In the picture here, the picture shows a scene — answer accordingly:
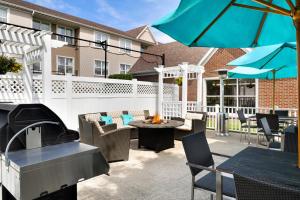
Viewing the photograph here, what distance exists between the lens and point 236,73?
6.98 metres

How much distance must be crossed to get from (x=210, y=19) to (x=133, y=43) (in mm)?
18582

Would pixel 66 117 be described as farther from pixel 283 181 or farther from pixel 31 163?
pixel 283 181

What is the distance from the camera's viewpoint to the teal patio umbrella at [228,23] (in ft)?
7.72

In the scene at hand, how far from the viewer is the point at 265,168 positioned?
2066 mm

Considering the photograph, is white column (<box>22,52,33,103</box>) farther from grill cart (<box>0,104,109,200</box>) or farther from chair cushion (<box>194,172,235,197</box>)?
chair cushion (<box>194,172,235,197</box>)

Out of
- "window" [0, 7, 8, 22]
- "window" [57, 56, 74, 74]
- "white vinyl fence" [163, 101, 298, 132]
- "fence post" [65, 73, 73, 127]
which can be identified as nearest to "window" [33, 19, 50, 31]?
"window" [0, 7, 8, 22]

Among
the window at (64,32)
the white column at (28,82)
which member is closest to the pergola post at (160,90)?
the white column at (28,82)

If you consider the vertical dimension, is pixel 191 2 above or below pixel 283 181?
above

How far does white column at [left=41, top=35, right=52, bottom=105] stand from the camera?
20.0 ft

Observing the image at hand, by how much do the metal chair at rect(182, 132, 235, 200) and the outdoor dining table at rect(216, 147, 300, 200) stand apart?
230 millimetres

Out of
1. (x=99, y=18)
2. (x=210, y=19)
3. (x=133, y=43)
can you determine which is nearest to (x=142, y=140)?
(x=210, y=19)

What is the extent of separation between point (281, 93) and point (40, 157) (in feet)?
35.1

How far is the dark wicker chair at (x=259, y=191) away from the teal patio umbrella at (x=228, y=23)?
1658mm

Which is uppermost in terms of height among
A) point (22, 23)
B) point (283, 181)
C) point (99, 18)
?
point (99, 18)
